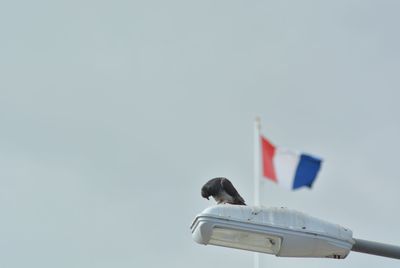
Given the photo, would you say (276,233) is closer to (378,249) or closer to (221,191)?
(221,191)

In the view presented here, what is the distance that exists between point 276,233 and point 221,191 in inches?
24.6

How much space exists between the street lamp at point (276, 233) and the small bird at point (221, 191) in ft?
0.86

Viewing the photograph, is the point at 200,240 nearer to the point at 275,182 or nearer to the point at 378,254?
the point at 378,254

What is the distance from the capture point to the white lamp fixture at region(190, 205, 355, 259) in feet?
33.4

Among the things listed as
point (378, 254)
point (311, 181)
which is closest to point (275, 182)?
point (311, 181)

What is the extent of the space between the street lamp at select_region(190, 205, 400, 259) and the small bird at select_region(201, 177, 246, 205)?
0.86 feet

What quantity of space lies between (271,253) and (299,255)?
23cm

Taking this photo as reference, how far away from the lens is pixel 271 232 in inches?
404

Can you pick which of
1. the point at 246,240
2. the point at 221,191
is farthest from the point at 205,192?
the point at 246,240

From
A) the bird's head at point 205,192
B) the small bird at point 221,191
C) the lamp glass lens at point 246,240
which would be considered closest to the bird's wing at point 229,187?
the small bird at point 221,191

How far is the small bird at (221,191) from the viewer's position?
10.6 metres

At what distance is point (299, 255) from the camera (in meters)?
10.4

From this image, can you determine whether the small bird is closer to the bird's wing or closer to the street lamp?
the bird's wing

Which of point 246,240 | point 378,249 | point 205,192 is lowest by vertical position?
point 378,249
